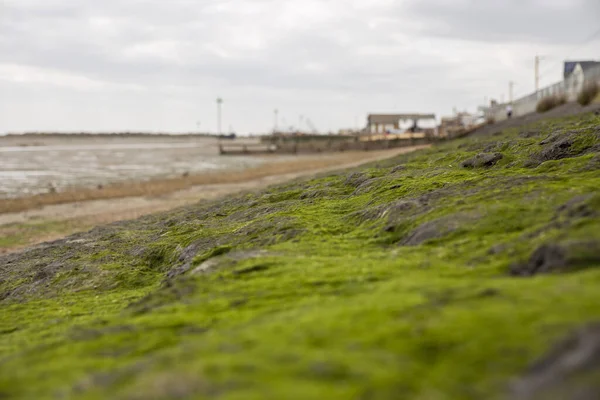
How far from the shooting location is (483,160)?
12.3m

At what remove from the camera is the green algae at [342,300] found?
4.21 metres

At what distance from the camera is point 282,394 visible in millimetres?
3945

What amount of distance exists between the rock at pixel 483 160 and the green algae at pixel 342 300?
0.19 meters

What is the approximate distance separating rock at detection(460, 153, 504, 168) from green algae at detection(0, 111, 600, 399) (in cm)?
19

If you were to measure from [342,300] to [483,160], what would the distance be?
727 cm

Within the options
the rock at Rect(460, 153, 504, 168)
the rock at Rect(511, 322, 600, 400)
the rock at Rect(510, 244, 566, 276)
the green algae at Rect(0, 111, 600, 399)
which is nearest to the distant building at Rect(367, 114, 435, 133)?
the rock at Rect(460, 153, 504, 168)

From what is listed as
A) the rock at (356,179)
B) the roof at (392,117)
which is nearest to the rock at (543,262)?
the rock at (356,179)

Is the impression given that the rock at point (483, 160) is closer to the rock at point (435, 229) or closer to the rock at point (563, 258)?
the rock at point (435, 229)

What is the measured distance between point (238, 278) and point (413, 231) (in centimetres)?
236

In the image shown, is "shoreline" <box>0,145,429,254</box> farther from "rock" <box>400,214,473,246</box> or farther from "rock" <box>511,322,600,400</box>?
"rock" <box>511,322,600,400</box>

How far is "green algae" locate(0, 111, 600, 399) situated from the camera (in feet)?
13.8

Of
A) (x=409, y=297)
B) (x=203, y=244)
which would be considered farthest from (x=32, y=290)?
(x=409, y=297)

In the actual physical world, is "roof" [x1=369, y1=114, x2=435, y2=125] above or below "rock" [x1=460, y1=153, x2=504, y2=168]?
above

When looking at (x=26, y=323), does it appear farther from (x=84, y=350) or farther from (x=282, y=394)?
(x=282, y=394)
